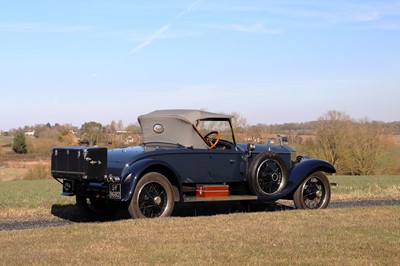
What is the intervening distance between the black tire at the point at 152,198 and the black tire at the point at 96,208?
1.26m

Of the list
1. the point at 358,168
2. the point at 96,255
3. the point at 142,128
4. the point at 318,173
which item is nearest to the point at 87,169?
the point at 142,128

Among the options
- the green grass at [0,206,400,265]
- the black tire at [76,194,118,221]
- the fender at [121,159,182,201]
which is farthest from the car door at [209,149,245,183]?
the black tire at [76,194,118,221]

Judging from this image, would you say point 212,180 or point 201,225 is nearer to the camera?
point 201,225

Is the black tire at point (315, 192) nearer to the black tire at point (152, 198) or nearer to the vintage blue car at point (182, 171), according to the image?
the vintage blue car at point (182, 171)

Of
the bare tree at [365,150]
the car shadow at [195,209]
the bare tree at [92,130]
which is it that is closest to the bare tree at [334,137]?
the bare tree at [365,150]

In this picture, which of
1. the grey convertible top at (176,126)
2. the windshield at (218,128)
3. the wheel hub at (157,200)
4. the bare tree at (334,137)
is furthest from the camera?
the bare tree at (334,137)

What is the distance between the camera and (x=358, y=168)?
51625 millimetres

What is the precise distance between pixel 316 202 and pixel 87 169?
17.0 ft

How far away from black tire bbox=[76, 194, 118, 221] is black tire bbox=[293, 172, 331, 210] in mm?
3745

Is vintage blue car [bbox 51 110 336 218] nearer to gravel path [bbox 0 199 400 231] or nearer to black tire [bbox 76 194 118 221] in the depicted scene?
black tire [bbox 76 194 118 221]

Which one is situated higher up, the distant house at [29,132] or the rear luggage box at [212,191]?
the distant house at [29,132]

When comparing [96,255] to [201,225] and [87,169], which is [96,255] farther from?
[87,169]

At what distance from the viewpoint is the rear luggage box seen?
34.4 feet

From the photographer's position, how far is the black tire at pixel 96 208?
428 inches
